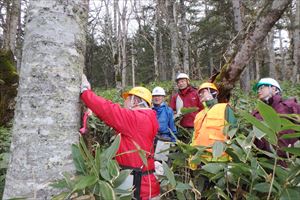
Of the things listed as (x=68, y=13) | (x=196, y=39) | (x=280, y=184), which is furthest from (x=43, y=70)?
(x=196, y=39)

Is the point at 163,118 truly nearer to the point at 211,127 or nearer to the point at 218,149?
the point at 211,127

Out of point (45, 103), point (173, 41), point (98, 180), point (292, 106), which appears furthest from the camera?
point (173, 41)

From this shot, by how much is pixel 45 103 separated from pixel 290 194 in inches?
54.3

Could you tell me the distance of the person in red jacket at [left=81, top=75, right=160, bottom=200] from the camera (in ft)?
9.32

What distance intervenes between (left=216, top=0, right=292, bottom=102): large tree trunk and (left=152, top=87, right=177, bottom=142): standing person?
1.09 metres

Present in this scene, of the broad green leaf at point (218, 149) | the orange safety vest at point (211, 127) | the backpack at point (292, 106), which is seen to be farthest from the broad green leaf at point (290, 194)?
the orange safety vest at point (211, 127)

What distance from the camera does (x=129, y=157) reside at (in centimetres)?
298

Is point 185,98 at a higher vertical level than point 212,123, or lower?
higher

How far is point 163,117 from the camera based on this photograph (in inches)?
199

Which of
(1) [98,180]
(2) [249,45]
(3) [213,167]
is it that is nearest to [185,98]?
(2) [249,45]

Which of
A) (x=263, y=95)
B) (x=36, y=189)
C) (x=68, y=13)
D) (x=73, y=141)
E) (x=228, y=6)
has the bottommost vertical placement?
(x=36, y=189)

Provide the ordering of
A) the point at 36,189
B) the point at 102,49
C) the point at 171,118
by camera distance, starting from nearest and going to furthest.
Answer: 1. the point at 36,189
2. the point at 171,118
3. the point at 102,49

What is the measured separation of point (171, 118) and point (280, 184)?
3.32 m

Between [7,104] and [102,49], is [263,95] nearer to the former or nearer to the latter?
[7,104]
